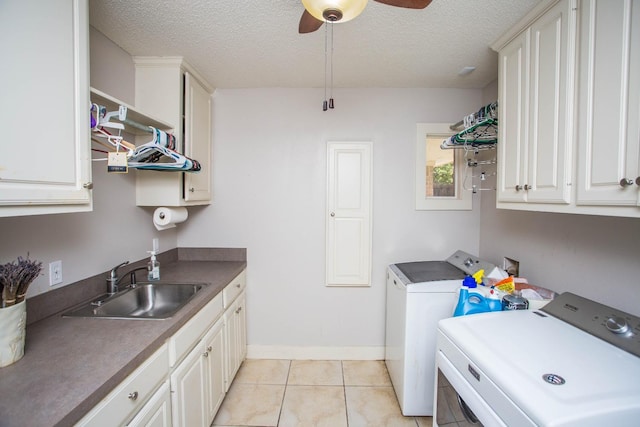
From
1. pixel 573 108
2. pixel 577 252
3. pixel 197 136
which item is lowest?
pixel 577 252

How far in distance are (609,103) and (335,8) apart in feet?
3.49

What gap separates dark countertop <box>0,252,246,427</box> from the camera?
2.36ft

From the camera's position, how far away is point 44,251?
127 centimetres

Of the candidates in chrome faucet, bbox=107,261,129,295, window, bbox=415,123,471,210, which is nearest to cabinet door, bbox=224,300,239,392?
chrome faucet, bbox=107,261,129,295

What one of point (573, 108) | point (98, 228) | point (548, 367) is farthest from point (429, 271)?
point (98, 228)

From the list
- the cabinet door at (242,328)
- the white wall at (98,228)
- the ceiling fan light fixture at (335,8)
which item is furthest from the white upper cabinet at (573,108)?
the white wall at (98,228)

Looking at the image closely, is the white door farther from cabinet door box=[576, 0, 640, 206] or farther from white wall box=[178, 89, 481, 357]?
cabinet door box=[576, 0, 640, 206]

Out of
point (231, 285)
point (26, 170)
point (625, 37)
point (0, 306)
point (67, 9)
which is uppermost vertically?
point (67, 9)

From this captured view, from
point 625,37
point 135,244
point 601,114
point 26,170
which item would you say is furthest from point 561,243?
point 135,244

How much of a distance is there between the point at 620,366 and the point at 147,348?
164 cm

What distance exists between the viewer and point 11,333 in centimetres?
88

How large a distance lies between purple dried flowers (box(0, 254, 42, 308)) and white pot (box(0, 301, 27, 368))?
3 cm

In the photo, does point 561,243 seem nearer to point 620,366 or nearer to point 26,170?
point 620,366

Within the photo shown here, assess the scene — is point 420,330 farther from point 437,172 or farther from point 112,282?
point 112,282
